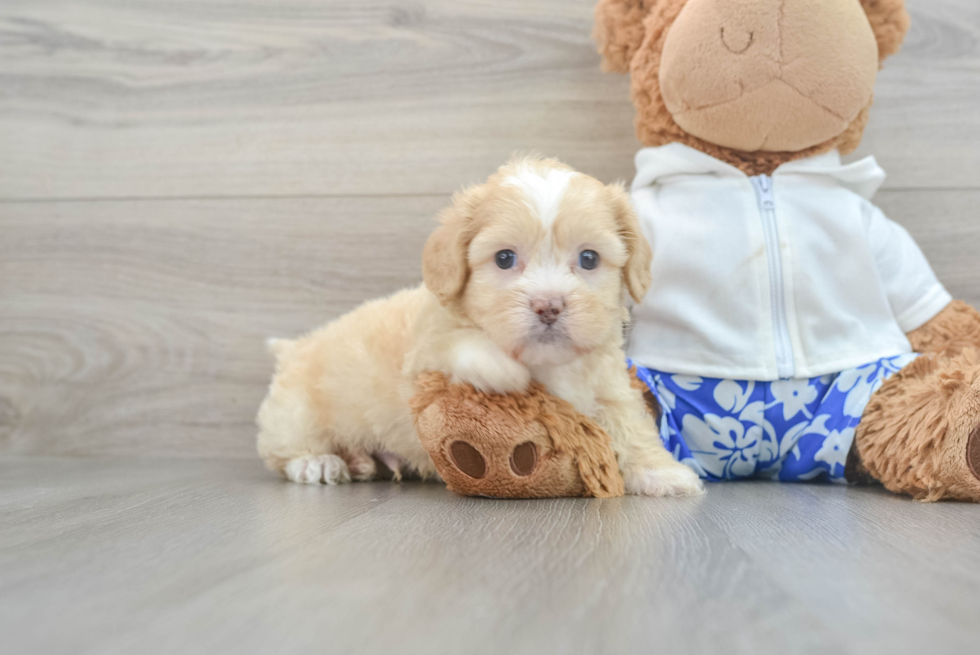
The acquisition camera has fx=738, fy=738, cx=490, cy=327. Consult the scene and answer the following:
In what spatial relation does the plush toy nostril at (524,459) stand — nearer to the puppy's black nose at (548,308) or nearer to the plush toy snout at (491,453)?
the plush toy snout at (491,453)

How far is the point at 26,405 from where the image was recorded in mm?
1778

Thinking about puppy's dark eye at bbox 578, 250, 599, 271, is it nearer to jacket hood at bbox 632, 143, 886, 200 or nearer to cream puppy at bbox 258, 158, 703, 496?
cream puppy at bbox 258, 158, 703, 496

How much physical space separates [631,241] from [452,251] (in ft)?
0.92

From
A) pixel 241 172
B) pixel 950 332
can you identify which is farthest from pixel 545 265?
pixel 241 172

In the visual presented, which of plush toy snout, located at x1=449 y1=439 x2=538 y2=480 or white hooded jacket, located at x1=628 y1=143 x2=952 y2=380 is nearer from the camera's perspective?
plush toy snout, located at x1=449 y1=439 x2=538 y2=480

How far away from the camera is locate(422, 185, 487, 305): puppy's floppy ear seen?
110 cm

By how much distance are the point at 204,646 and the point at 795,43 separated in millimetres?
1225

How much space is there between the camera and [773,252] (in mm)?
1326

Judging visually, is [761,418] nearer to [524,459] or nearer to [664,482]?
[664,482]

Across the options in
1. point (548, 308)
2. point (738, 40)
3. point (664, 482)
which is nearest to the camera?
point (548, 308)

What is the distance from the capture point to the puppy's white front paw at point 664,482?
1.12m

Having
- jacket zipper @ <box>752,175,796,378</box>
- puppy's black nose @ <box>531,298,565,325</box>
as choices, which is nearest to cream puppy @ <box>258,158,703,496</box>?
puppy's black nose @ <box>531,298,565,325</box>

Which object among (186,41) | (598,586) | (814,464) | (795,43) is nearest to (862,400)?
(814,464)

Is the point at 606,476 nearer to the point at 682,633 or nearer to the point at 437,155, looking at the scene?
the point at 682,633
